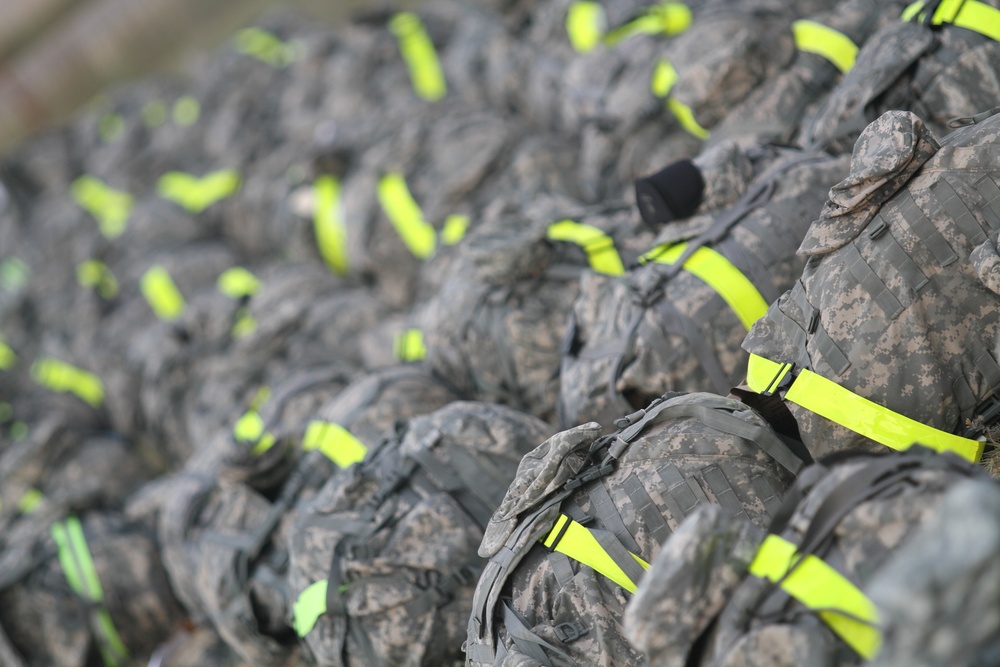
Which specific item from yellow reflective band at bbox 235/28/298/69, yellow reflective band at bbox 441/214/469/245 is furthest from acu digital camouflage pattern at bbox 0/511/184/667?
yellow reflective band at bbox 235/28/298/69

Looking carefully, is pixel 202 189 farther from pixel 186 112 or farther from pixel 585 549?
pixel 585 549

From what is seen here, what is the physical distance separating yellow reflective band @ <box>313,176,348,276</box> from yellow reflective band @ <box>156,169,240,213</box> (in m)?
1.62

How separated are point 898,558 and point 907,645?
14 cm

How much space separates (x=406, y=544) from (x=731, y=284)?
1244 millimetres

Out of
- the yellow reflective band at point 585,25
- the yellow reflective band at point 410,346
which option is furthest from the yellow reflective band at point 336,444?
the yellow reflective band at point 585,25

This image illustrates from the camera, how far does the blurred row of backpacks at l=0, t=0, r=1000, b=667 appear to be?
1814mm

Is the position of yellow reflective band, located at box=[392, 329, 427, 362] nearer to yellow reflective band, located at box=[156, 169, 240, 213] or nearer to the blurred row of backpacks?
the blurred row of backpacks

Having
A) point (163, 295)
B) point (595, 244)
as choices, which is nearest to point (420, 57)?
point (163, 295)

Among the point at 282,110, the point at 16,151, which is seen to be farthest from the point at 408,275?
the point at 16,151

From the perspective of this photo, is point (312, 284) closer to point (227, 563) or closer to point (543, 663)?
point (227, 563)

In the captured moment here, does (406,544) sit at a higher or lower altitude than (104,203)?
higher

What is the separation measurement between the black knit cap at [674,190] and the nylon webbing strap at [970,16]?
0.85 meters

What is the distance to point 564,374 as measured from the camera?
3.18 metres

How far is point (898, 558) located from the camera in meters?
1.45
